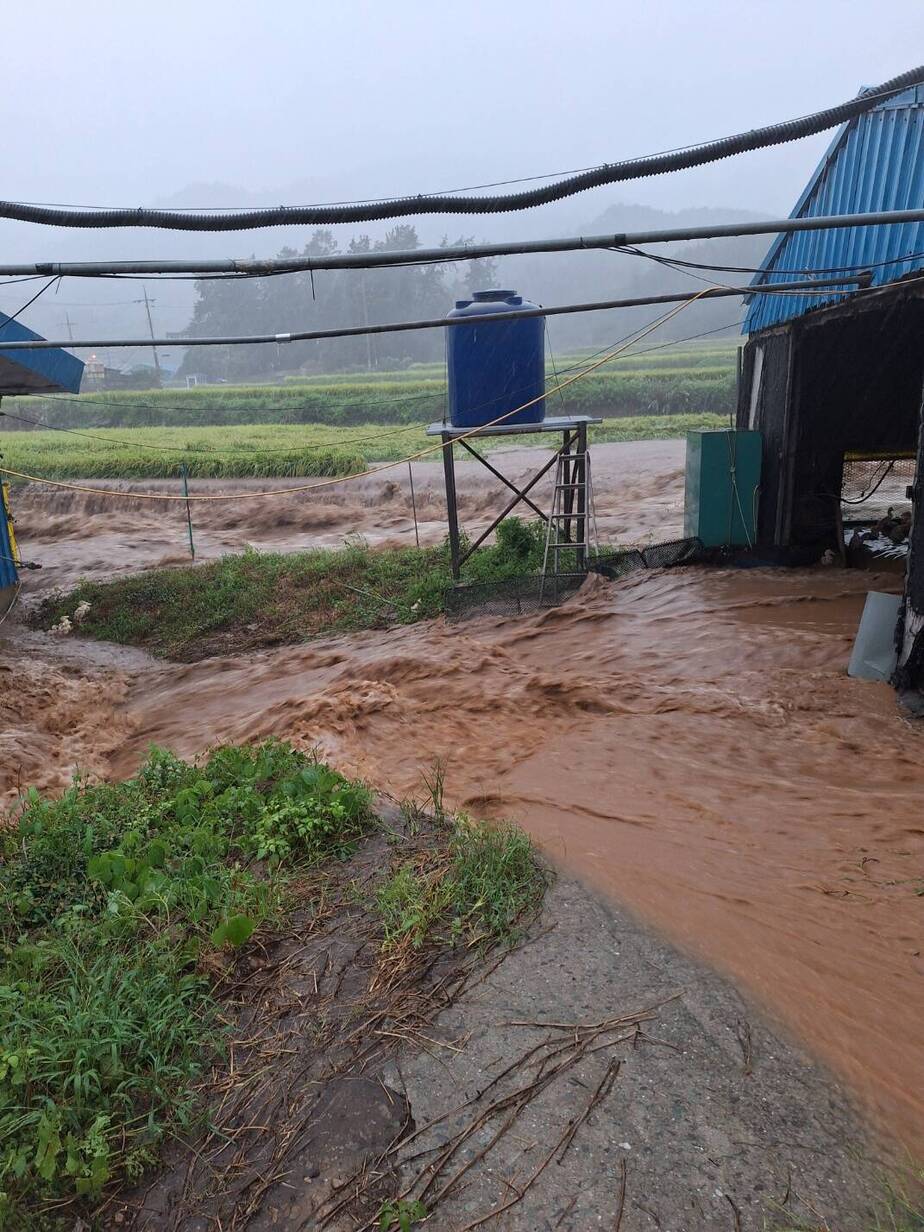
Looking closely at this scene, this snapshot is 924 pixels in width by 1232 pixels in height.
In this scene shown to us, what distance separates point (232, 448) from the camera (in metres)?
26.1

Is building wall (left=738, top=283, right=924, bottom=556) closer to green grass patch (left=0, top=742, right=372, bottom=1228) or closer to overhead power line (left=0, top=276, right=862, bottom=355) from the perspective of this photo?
overhead power line (left=0, top=276, right=862, bottom=355)

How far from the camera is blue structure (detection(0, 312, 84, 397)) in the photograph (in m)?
10.8

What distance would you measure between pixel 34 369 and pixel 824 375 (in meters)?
10.8

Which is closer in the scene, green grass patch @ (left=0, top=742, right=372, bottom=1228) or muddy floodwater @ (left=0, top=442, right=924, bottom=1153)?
green grass patch @ (left=0, top=742, right=372, bottom=1228)

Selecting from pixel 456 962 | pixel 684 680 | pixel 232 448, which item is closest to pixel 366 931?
pixel 456 962

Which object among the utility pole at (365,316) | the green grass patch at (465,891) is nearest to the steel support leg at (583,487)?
the green grass patch at (465,891)

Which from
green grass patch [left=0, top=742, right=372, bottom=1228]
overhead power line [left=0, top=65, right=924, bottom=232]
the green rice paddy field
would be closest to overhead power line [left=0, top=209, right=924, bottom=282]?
overhead power line [left=0, top=65, right=924, bottom=232]

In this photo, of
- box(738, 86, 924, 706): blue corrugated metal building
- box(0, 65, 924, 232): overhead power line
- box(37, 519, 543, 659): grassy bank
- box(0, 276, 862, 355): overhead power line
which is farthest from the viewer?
box(37, 519, 543, 659): grassy bank

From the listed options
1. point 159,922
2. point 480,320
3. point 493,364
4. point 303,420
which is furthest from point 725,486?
point 303,420

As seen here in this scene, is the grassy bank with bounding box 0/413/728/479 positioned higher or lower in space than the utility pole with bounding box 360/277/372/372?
lower

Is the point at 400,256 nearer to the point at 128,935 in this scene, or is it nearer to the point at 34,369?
the point at 128,935

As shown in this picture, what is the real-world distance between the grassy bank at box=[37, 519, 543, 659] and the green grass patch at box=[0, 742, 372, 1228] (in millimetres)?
5837

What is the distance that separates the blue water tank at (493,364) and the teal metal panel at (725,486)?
2.47m

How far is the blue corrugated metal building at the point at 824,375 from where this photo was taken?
9359 mm
